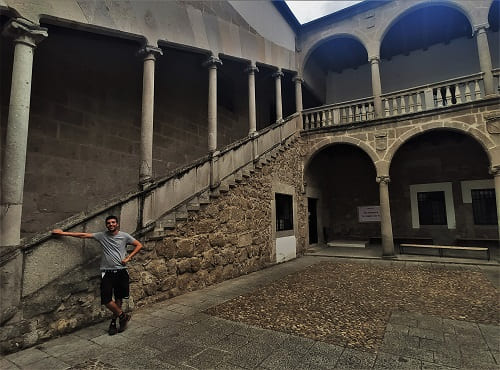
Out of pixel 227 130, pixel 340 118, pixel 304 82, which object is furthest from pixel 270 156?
pixel 304 82

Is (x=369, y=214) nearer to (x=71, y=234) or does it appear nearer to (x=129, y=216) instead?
(x=129, y=216)

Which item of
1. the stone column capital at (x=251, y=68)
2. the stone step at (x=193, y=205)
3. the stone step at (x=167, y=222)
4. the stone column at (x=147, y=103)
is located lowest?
the stone step at (x=167, y=222)

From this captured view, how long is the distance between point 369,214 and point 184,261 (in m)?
9.80

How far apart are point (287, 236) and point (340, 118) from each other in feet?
16.1

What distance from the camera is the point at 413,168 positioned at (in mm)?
12078

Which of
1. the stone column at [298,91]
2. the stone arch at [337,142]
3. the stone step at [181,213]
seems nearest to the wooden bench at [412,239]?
the stone arch at [337,142]

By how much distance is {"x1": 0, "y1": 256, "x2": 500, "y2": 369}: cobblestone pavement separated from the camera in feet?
9.29

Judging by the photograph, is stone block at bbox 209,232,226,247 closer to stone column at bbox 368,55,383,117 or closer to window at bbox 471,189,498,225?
stone column at bbox 368,55,383,117

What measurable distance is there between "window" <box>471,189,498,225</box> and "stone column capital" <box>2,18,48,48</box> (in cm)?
1369

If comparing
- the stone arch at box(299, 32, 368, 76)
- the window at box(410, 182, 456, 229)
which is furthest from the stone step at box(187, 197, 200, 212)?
the window at box(410, 182, 456, 229)

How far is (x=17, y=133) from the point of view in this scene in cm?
367

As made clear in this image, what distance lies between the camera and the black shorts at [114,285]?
3.54m

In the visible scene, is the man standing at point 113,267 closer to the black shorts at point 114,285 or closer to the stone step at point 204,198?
the black shorts at point 114,285

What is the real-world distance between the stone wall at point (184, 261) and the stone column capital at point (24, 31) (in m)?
2.81
